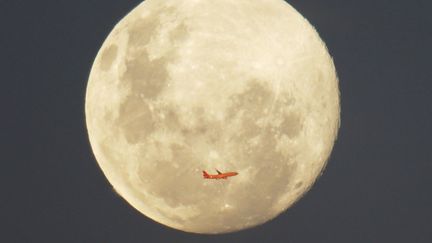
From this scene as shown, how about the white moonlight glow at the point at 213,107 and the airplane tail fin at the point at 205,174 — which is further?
the airplane tail fin at the point at 205,174

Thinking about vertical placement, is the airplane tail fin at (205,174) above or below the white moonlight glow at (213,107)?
below

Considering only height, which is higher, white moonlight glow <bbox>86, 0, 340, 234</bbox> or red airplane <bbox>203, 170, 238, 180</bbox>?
white moonlight glow <bbox>86, 0, 340, 234</bbox>

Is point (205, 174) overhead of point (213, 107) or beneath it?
beneath

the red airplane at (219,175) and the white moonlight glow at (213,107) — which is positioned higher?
the white moonlight glow at (213,107)

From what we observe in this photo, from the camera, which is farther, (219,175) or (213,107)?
(219,175)

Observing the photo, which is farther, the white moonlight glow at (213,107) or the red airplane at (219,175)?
the red airplane at (219,175)

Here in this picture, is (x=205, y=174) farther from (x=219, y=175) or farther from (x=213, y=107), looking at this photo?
(x=213, y=107)

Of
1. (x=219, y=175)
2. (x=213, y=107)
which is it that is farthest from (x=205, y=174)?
(x=213, y=107)

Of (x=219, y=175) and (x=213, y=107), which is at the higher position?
(x=213, y=107)
